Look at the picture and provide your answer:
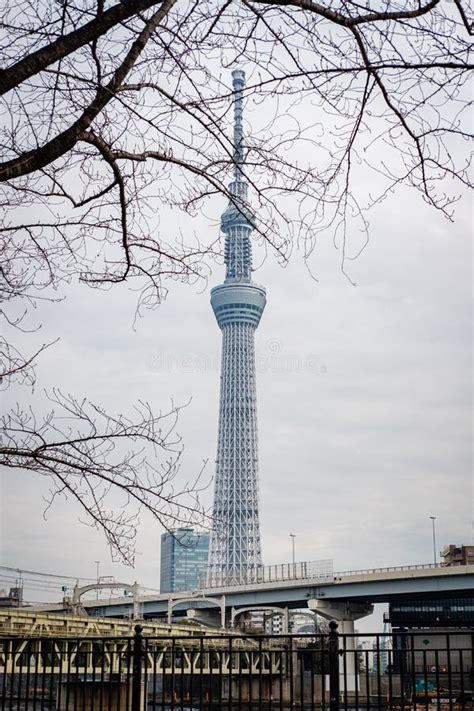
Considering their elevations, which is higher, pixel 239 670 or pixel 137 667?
pixel 137 667

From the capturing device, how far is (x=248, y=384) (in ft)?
447

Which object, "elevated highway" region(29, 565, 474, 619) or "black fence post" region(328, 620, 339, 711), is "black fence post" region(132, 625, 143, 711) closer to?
"black fence post" region(328, 620, 339, 711)

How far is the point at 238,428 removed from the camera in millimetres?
133125

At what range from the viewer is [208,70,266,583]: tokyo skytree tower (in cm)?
12550

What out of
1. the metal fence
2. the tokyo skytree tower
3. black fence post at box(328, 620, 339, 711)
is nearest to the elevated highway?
the tokyo skytree tower

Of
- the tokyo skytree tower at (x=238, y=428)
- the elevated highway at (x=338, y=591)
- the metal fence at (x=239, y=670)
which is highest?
the tokyo skytree tower at (x=238, y=428)

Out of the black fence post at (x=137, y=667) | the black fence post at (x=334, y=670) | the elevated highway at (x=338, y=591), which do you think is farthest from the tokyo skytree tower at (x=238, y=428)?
the black fence post at (x=334, y=670)

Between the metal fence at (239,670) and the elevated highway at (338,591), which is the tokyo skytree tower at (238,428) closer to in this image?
the elevated highway at (338,591)

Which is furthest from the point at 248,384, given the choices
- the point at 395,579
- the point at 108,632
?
the point at 108,632

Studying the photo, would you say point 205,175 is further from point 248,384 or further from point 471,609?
point 248,384

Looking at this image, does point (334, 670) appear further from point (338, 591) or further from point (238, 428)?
point (238, 428)

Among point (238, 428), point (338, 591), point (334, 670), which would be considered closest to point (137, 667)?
point (334, 670)

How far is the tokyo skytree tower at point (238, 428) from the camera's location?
126m

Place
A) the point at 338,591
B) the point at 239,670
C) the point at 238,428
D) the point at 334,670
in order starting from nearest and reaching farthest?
the point at 334,670 → the point at 239,670 → the point at 338,591 → the point at 238,428
